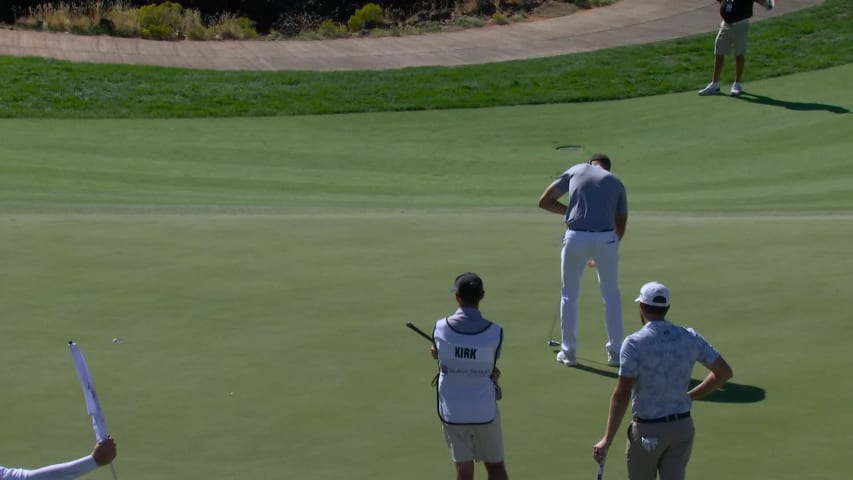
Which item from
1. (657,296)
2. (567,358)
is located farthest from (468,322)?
(567,358)

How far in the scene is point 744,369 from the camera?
1151 cm

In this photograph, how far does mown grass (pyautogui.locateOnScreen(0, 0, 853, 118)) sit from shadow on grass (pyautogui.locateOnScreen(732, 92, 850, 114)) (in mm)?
1441

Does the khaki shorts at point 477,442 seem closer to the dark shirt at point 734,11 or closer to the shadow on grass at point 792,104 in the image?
the shadow on grass at point 792,104

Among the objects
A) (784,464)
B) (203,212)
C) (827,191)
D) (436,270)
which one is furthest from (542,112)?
(784,464)

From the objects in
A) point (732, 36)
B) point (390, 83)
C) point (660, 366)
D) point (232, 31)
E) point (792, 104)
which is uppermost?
point (732, 36)

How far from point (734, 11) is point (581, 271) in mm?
14501

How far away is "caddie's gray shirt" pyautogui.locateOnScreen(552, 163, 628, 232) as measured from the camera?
37.6 feet

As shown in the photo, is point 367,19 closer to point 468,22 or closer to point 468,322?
point 468,22

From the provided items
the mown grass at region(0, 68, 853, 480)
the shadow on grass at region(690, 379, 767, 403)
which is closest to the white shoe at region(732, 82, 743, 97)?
the mown grass at region(0, 68, 853, 480)

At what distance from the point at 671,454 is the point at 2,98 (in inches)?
799

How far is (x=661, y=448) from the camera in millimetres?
8320

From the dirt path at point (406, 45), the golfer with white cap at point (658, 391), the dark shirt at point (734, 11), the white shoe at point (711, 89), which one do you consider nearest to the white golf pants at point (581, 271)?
the golfer with white cap at point (658, 391)

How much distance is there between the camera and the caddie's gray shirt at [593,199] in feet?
37.6

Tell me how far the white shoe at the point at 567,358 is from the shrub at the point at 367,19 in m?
22.8
